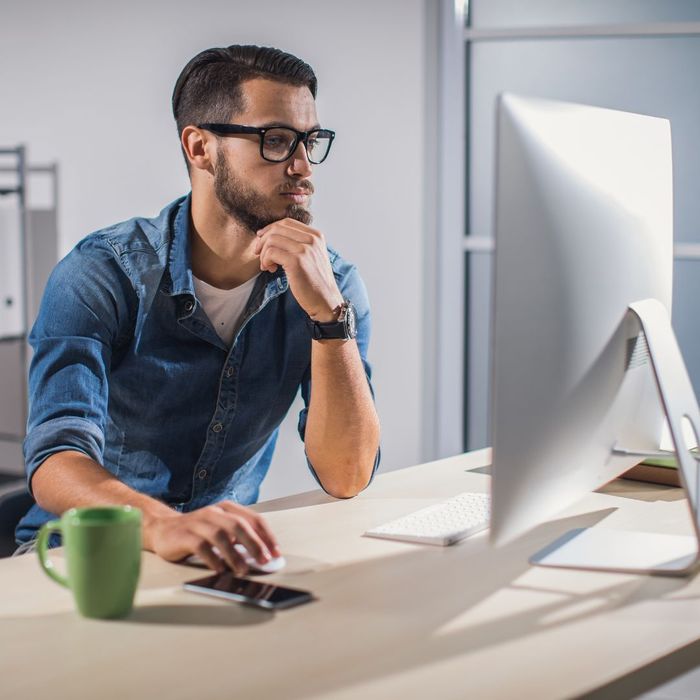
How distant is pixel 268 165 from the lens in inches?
65.5

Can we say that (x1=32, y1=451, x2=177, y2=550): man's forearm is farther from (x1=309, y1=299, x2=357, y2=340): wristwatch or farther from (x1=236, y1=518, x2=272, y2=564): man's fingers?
(x1=309, y1=299, x2=357, y2=340): wristwatch

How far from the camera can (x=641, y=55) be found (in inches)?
127

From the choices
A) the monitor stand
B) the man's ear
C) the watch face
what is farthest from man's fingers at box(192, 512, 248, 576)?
the man's ear

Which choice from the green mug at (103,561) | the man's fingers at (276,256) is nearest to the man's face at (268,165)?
the man's fingers at (276,256)

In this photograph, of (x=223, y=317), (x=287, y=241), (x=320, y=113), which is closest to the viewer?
(x=287, y=241)

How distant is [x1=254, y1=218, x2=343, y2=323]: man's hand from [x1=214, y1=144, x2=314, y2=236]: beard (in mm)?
44

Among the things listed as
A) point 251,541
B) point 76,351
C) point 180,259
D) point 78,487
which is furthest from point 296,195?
point 251,541

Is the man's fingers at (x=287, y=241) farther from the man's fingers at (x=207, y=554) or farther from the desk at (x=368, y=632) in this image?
the man's fingers at (x=207, y=554)

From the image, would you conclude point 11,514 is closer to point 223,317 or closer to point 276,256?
point 223,317

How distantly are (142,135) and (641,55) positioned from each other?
1.87 metres

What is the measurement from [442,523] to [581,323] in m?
0.40

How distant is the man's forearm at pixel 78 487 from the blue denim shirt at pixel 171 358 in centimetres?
18

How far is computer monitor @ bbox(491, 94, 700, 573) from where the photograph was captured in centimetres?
93

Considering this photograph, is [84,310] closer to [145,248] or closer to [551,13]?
[145,248]
